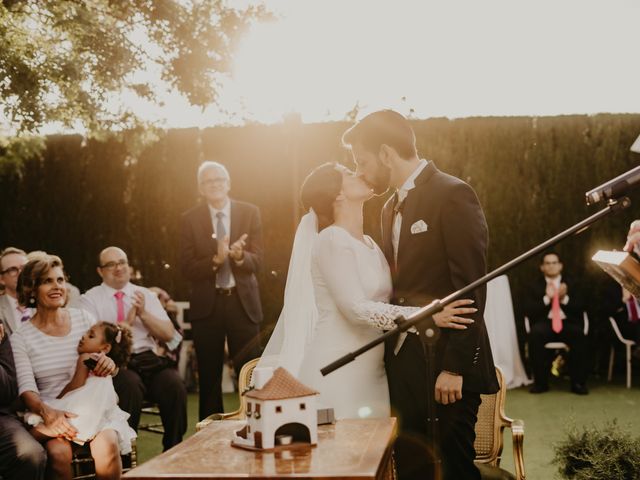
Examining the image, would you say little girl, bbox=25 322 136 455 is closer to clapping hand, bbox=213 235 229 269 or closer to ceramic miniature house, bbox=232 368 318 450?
clapping hand, bbox=213 235 229 269

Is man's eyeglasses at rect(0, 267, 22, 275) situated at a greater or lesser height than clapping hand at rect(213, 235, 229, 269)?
lesser

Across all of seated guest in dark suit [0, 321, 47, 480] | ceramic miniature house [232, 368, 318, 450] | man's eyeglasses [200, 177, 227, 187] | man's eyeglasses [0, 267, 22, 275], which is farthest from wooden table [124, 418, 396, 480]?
man's eyeglasses [200, 177, 227, 187]

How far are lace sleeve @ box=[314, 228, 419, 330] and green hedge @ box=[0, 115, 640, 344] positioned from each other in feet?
18.9

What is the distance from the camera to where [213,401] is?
6.08m

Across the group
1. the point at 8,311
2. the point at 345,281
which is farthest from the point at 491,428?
the point at 8,311

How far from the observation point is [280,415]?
8.61 feet

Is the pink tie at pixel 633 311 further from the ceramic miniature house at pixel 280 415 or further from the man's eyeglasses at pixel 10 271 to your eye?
the ceramic miniature house at pixel 280 415

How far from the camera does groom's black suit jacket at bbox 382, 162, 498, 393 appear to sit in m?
2.93

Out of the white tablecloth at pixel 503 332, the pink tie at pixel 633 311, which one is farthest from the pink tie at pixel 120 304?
the pink tie at pixel 633 311

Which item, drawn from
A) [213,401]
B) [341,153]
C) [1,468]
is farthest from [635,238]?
[341,153]

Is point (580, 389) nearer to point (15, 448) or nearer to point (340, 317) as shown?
point (340, 317)

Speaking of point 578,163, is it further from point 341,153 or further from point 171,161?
point 171,161

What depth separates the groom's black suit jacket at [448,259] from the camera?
9.61 feet

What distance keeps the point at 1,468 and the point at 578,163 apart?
7.59m
